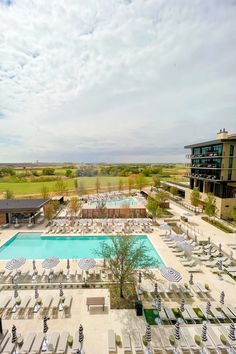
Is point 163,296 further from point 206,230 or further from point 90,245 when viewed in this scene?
point 206,230

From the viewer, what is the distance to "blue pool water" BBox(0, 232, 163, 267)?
64.1 ft

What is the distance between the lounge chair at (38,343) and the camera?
8.87m

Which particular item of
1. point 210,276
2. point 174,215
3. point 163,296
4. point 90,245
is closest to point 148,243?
point 90,245

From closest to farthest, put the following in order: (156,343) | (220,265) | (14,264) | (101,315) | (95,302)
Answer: (156,343) < (101,315) < (95,302) < (14,264) < (220,265)

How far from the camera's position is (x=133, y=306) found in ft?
38.8

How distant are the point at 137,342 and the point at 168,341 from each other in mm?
1424

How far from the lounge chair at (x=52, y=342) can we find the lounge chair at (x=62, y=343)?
0.57 ft

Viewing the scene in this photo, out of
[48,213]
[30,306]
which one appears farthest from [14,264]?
[48,213]

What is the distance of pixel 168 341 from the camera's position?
9.43 m

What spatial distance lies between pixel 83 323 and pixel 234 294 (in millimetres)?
9425

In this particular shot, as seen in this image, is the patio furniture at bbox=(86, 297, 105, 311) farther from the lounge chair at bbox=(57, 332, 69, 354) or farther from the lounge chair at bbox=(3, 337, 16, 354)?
the lounge chair at bbox=(3, 337, 16, 354)

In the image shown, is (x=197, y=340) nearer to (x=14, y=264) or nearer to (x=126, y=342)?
(x=126, y=342)

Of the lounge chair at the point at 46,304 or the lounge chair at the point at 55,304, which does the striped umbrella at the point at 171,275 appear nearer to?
the lounge chair at the point at 55,304

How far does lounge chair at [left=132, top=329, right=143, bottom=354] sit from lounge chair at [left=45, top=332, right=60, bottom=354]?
347cm
